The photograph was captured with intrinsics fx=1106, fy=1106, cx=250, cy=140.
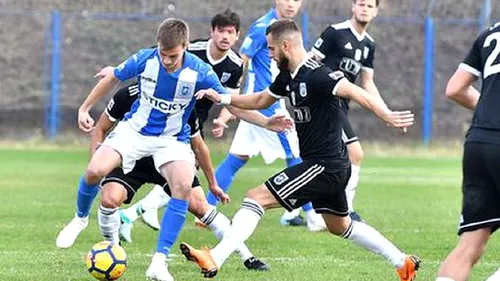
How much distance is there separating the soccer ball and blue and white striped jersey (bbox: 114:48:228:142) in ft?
3.59

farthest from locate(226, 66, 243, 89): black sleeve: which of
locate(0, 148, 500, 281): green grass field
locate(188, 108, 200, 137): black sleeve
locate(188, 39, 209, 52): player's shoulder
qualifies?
locate(0, 148, 500, 281): green grass field

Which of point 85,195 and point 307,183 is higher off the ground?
point 307,183

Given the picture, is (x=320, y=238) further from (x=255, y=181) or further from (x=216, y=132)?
(x=255, y=181)

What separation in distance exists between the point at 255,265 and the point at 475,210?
278cm

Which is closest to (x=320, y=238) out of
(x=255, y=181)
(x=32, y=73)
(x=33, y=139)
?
(x=255, y=181)

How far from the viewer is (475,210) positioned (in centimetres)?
629

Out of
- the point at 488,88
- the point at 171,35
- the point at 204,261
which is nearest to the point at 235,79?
the point at 171,35

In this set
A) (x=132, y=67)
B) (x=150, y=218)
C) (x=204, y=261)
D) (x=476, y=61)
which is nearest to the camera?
(x=476, y=61)

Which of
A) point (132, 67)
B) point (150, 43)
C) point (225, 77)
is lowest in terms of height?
point (150, 43)

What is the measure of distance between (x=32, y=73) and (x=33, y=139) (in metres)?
2.39

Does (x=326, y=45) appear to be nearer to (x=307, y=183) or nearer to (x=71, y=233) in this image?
(x=71, y=233)

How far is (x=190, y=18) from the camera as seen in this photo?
93.1ft

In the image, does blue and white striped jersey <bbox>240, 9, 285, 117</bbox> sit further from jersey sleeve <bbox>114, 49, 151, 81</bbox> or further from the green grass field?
jersey sleeve <bbox>114, 49, 151, 81</bbox>

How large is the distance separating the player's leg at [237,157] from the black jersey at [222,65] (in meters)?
1.66
